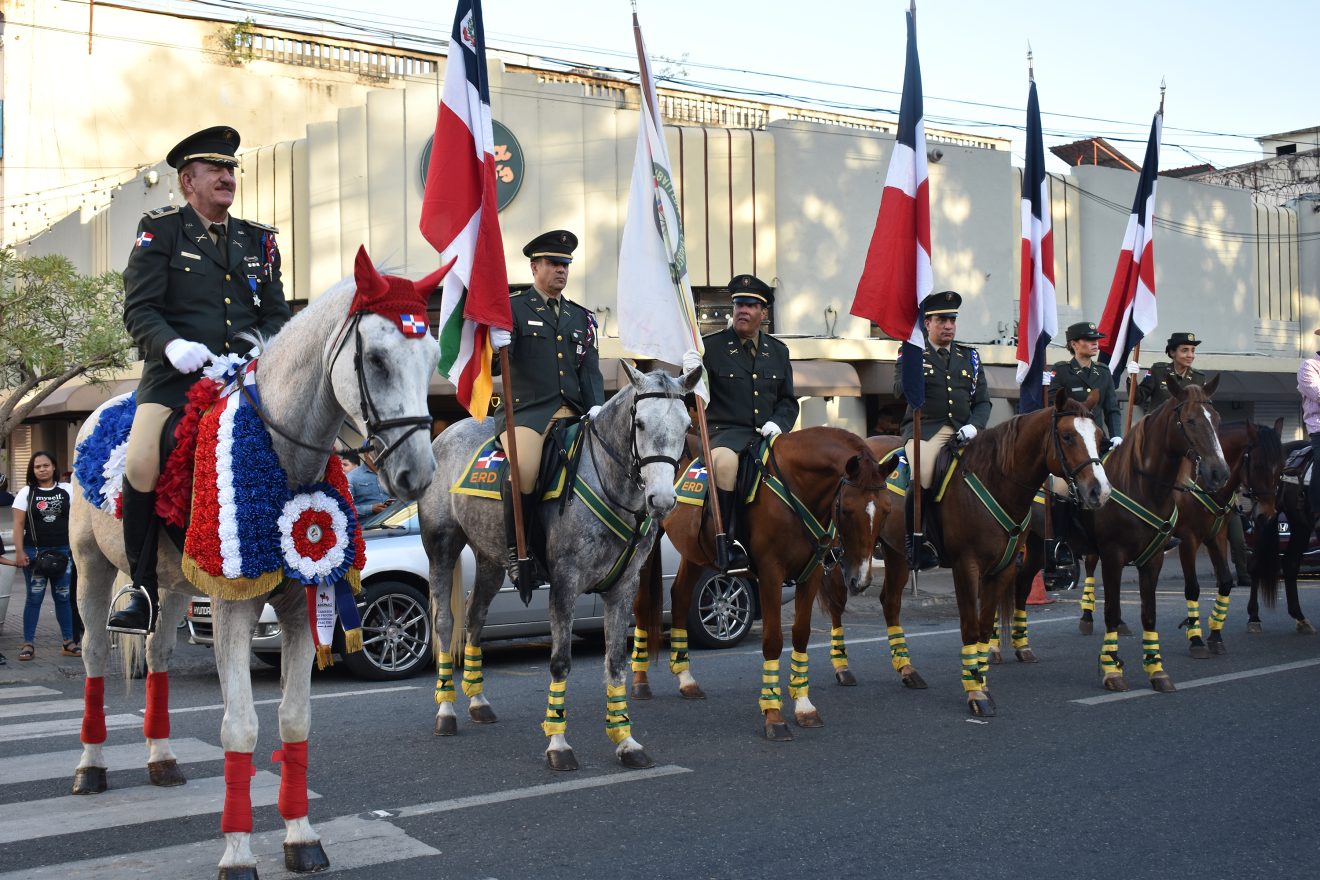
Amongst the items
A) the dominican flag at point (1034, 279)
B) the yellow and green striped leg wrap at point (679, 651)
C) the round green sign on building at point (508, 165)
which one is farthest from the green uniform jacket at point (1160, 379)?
the round green sign on building at point (508, 165)

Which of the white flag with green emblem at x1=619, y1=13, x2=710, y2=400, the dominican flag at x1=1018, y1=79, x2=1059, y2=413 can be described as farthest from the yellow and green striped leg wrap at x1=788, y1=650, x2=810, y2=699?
the dominican flag at x1=1018, y1=79, x2=1059, y2=413

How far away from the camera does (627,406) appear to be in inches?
265

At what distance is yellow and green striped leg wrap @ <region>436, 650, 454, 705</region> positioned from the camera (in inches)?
307

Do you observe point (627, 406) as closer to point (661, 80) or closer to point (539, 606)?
point (539, 606)

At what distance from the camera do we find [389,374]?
4449 millimetres

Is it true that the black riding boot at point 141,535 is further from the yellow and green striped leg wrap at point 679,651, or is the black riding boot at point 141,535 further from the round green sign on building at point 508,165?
the round green sign on building at point 508,165

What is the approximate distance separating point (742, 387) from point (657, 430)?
229 cm

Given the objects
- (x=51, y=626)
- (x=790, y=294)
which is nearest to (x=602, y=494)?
(x=51, y=626)

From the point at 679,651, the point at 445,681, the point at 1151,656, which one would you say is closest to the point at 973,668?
the point at 1151,656

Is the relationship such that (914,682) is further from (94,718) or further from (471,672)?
(94,718)

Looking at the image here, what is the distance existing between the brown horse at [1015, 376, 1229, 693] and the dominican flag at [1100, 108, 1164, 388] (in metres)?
2.62

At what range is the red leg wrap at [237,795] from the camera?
4695mm

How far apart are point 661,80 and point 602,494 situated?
22111 mm

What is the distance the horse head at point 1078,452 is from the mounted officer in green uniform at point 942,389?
0.82m
